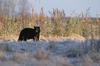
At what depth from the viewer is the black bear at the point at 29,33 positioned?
1477 centimetres

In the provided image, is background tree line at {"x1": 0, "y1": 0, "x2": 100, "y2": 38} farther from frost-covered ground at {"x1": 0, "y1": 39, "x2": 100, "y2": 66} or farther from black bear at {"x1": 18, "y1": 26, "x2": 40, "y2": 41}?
frost-covered ground at {"x1": 0, "y1": 39, "x2": 100, "y2": 66}

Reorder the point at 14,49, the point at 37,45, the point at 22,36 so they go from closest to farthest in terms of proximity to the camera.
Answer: the point at 14,49 → the point at 37,45 → the point at 22,36

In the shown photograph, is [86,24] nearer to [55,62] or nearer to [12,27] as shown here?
[12,27]

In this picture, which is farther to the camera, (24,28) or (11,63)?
(24,28)

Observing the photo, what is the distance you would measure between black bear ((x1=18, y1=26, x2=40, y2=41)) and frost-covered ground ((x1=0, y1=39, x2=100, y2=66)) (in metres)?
3.42

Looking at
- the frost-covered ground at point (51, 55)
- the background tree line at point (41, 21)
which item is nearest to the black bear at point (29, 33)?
the background tree line at point (41, 21)

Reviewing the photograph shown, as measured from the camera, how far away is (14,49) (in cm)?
1058

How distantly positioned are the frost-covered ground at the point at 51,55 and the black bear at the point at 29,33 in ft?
11.2

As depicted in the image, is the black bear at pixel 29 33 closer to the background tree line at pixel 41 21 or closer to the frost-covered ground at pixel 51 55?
the background tree line at pixel 41 21

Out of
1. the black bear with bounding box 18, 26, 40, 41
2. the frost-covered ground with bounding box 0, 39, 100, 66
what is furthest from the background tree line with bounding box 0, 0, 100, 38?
the frost-covered ground with bounding box 0, 39, 100, 66

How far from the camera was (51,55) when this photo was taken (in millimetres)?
9344

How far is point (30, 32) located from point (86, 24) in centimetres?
217

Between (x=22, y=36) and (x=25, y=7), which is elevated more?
(x=25, y=7)

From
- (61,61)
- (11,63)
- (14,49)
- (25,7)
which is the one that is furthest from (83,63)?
(25,7)
